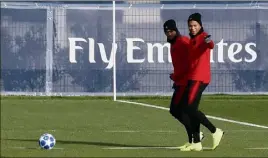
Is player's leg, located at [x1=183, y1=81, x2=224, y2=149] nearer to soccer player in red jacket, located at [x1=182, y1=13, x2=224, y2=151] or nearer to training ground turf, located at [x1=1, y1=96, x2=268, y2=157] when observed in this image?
soccer player in red jacket, located at [x1=182, y1=13, x2=224, y2=151]

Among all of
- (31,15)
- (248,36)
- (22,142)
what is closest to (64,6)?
(31,15)

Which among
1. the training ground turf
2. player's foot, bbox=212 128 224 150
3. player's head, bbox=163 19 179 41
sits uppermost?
player's head, bbox=163 19 179 41

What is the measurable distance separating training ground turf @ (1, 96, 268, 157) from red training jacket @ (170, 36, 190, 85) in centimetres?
88

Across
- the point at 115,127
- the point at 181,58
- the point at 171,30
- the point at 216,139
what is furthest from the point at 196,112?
the point at 115,127

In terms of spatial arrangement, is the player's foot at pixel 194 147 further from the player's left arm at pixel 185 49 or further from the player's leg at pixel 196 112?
the player's left arm at pixel 185 49

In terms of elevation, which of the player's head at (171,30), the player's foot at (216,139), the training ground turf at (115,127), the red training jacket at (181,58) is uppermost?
the player's head at (171,30)

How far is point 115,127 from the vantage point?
18094 mm

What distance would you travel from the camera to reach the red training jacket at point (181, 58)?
1395 cm

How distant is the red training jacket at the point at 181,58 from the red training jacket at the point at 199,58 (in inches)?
4.3

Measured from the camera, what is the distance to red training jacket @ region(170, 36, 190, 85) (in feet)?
45.8

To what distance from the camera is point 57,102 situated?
25422mm

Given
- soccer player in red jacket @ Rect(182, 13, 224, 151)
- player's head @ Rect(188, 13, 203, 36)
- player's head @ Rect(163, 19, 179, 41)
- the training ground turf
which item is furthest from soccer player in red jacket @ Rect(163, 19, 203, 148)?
the training ground turf

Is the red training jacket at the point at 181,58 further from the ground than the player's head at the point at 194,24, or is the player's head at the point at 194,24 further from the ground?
the player's head at the point at 194,24

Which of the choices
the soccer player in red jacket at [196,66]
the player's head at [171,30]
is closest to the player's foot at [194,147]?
the soccer player in red jacket at [196,66]
